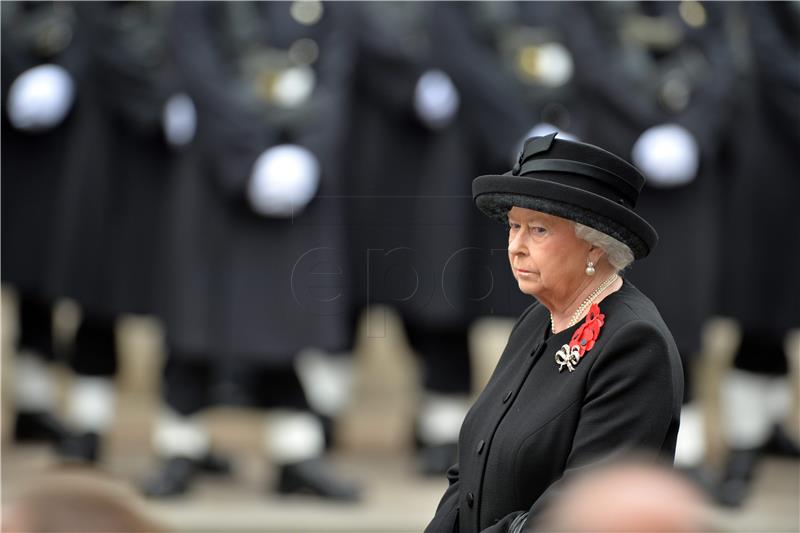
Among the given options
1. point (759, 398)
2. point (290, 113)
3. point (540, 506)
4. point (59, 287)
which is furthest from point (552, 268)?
point (59, 287)

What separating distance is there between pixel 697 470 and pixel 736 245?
35.3 inches

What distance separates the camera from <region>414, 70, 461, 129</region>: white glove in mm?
5227

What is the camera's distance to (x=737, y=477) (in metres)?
5.08

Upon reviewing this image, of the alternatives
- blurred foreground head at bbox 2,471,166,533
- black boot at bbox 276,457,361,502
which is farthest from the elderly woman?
black boot at bbox 276,457,361,502

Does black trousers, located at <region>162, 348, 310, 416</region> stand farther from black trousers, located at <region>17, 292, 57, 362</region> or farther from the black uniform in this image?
black trousers, located at <region>17, 292, 57, 362</region>

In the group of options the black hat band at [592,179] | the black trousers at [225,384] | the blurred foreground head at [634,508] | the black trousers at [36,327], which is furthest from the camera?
the black trousers at [36,327]

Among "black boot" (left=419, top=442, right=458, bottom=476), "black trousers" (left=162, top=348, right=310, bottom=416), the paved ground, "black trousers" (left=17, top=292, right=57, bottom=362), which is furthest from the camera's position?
"black trousers" (left=17, top=292, right=57, bottom=362)

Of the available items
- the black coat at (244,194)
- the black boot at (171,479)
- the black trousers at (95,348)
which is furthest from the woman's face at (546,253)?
the black trousers at (95,348)

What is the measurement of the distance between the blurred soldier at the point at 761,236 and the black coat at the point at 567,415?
2.75 m

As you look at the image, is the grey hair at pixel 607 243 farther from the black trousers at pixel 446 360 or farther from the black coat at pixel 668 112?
Result: the black trousers at pixel 446 360

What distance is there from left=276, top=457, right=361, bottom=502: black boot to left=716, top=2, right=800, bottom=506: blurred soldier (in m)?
1.31

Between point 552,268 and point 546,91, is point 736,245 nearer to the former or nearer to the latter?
point 546,91

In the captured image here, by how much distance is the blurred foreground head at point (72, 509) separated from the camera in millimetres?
1404

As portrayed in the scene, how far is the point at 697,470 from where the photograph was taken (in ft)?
16.0
